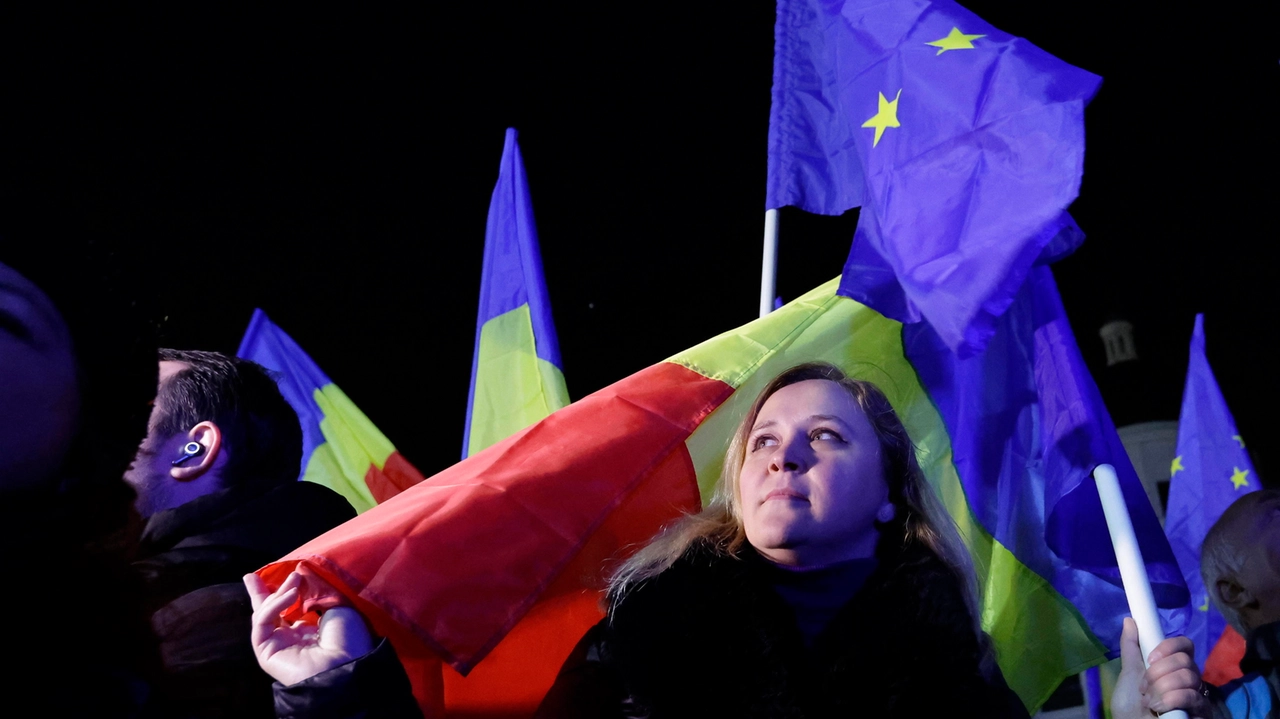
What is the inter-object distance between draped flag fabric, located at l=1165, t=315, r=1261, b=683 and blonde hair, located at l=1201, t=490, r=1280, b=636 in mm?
1394

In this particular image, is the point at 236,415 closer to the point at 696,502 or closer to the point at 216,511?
the point at 216,511

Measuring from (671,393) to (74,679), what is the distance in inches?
69.3

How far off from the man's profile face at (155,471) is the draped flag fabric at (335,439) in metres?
1.96

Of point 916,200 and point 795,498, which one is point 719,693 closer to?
point 795,498

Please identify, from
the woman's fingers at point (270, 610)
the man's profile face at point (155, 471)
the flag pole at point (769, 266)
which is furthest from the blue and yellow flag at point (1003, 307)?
the man's profile face at point (155, 471)

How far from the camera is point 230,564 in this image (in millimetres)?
2092

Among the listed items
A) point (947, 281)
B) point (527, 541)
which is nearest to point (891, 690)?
point (527, 541)

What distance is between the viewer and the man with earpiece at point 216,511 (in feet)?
6.24

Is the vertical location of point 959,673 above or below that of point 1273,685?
above

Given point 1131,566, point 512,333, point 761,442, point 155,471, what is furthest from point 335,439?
point 1131,566

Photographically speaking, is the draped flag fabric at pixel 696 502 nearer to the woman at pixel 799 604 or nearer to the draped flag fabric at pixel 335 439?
the woman at pixel 799 604

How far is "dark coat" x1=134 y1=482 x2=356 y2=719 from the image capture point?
188 centimetres

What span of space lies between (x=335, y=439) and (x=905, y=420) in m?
2.52

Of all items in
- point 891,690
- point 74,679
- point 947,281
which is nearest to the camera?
point 74,679
